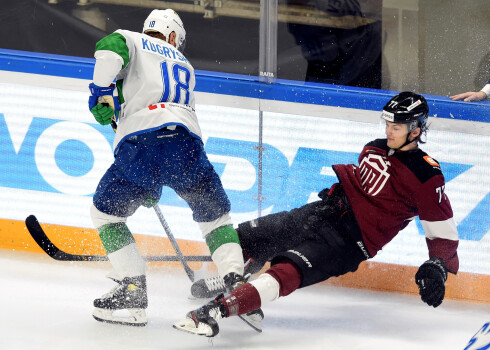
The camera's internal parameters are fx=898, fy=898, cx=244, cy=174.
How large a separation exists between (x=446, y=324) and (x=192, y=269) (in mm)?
1162

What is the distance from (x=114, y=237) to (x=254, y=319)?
1.96 ft

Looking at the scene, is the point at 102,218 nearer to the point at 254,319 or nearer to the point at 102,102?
the point at 102,102

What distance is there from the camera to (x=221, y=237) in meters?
3.38

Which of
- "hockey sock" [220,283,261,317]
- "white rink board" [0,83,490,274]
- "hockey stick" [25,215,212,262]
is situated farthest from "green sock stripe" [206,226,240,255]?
"white rink board" [0,83,490,274]

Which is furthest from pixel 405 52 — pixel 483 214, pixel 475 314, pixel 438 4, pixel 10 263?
pixel 10 263

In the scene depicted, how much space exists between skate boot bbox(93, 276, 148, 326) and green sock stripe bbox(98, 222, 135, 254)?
126mm

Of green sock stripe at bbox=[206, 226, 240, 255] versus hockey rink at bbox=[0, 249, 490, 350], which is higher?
green sock stripe at bbox=[206, 226, 240, 255]

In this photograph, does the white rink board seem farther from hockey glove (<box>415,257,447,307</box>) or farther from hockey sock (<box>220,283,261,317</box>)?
hockey sock (<box>220,283,261,317</box>)

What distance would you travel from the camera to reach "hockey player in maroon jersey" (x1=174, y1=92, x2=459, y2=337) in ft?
10.8

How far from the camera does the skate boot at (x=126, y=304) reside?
328 centimetres

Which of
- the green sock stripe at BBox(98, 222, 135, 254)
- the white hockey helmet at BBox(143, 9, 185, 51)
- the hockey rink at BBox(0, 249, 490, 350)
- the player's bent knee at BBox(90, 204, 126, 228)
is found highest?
the white hockey helmet at BBox(143, 9, 185, 51)

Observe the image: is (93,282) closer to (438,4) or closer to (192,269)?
(192,269)

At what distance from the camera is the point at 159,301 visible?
3.62m

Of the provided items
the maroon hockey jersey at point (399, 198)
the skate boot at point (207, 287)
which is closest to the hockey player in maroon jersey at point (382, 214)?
the maroon hockey jersey at point (399, 198)
